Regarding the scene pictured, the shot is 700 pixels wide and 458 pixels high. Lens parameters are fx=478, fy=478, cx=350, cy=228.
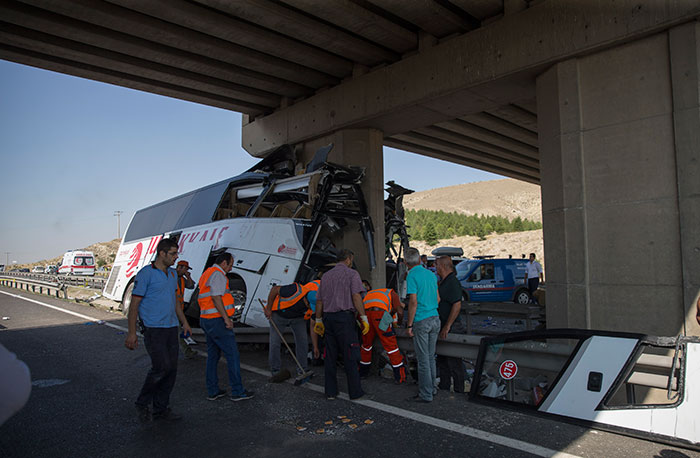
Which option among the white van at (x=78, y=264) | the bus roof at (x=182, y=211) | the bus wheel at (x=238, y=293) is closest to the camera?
the bus wheel at (x=238, y=293)

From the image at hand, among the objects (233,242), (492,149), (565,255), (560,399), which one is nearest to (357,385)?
(560,399)

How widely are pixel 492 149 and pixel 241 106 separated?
9.12m

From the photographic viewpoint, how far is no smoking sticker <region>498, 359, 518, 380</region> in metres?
5.28

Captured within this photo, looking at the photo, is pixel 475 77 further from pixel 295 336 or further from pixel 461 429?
pixel 461 429

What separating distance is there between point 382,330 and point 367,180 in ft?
18.8

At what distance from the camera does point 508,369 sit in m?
5.32

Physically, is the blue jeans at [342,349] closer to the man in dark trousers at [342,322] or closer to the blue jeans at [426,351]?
the man in dark trousers at [342,322]

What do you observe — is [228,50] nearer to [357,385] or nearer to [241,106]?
[241,106]

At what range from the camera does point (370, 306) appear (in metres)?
6.68

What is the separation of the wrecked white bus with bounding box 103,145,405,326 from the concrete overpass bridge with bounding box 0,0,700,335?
5.49 feet

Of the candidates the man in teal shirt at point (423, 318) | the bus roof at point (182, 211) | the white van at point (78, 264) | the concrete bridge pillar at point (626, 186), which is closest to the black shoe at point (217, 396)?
the man in teal shirt at point (423, 318)

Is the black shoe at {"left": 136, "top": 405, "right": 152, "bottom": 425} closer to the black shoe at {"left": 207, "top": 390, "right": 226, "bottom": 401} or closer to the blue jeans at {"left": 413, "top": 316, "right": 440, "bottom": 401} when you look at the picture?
the black shoe at {"left": 207, "top": 390, "right": 226, "bottom": 401}

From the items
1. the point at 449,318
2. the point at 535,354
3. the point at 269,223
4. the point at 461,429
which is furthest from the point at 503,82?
the point at 461,429

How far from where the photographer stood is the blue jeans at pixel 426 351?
5.61m
